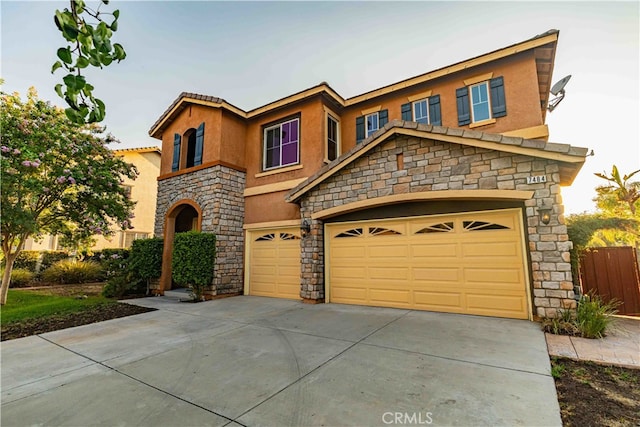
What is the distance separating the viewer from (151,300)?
31.7 feet

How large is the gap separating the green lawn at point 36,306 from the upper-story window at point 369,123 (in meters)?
9.78

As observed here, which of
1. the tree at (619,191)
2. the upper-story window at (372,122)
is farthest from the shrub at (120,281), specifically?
the tree at (619,191)

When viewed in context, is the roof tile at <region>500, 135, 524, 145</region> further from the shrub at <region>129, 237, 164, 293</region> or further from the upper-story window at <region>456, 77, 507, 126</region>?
the shrub at <region>129, 237, 164, 293</region>

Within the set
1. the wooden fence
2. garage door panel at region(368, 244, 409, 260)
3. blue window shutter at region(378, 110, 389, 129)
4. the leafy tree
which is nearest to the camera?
the leafy tree

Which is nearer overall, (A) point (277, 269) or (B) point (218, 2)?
(B) point (218, 2)

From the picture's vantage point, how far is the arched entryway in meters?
10.8

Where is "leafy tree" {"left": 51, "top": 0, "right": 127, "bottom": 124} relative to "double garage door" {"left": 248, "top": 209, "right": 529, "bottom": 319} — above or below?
above

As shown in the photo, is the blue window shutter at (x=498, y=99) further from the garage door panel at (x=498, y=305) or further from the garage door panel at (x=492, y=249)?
the garage door panel at (x=498, y=305)

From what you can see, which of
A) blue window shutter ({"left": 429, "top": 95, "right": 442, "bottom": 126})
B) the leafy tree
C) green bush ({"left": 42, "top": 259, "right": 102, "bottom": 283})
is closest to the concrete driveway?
the leafy tree

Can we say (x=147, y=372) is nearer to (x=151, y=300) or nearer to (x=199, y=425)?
(x=199, y=425)

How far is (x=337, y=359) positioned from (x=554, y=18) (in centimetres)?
977

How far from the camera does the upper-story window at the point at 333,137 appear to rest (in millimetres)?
10258

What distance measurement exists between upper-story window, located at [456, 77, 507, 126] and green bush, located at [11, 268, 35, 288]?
18.2 meters

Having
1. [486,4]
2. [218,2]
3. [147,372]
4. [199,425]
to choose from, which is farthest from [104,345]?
[486,4]
